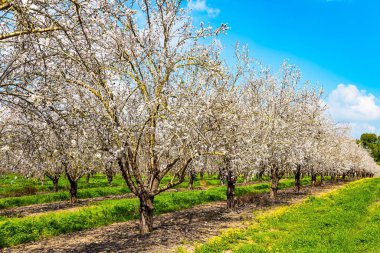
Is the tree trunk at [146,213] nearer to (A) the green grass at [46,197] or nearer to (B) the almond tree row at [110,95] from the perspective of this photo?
(B) the almond tree row at [110,95]

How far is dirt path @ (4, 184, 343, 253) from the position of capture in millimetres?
Answer: 13887

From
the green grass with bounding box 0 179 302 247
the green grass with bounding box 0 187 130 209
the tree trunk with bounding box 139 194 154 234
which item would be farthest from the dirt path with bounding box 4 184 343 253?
the green grass with bounding box 0 187 130 209

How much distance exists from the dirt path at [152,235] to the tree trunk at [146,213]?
17.4 inches

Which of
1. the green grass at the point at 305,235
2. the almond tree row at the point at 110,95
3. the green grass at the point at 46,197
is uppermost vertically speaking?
the almond tree row at the point at 110,95

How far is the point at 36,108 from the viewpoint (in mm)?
9422

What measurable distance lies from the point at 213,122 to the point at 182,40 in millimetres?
4411

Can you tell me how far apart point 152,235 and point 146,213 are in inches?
41.8

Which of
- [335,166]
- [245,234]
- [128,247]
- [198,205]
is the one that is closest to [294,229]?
[245,234]

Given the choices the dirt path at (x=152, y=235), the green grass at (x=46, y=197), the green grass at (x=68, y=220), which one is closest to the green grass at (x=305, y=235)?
the dirt path at (x=152, y=235)

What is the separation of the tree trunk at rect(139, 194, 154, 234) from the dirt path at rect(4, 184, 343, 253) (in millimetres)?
442

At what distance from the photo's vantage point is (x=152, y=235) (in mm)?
15484

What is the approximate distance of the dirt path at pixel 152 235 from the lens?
13.9 m

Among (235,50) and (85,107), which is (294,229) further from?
(235,50)

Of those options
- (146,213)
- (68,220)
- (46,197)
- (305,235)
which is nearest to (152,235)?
(146,213)
